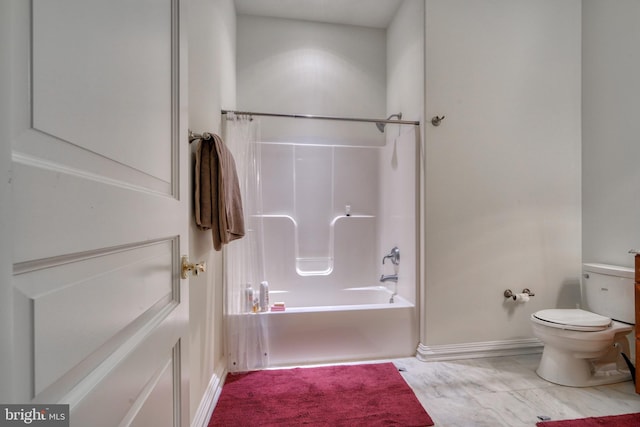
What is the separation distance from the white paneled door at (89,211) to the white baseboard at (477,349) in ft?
6.22

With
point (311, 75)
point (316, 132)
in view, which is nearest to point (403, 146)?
point (316, 132)

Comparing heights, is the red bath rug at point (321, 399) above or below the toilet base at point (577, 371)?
below

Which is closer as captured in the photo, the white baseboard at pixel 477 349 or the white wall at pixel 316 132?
the white baseboard at pixel 477 349

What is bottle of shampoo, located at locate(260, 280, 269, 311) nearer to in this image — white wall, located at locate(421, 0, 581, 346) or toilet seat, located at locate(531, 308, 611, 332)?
white wall, located at locate(421, 0, 581, 346)

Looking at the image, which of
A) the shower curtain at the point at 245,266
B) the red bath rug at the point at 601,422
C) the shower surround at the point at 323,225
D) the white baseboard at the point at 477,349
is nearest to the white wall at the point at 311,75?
the shower surround at the point at 323,225

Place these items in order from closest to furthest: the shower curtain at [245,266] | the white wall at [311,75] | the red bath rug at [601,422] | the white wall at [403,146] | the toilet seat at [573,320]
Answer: the red bath rug at [601,422] → the toilet seat at [573,320] → the shower curtain at [245,266] → the white wall at [403,146] → the white wall at [311,75]

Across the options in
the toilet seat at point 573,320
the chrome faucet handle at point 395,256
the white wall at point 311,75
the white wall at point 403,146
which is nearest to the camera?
the toilet seat at point 573,320

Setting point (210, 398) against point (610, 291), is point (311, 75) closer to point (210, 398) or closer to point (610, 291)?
point (210, 398)

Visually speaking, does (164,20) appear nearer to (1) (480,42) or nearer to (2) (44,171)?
(2) (44,171)

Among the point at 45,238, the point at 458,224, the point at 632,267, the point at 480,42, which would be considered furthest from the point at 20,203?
the point at 632,267

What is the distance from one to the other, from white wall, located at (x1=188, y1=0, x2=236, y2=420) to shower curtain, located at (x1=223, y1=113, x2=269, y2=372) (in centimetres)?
8

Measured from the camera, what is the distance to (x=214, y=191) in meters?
1.42

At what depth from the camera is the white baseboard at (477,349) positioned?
2.13 meters

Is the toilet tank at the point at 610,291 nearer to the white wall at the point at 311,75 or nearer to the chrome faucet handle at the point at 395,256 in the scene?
the chrome faucet handle at the point at 395,256
